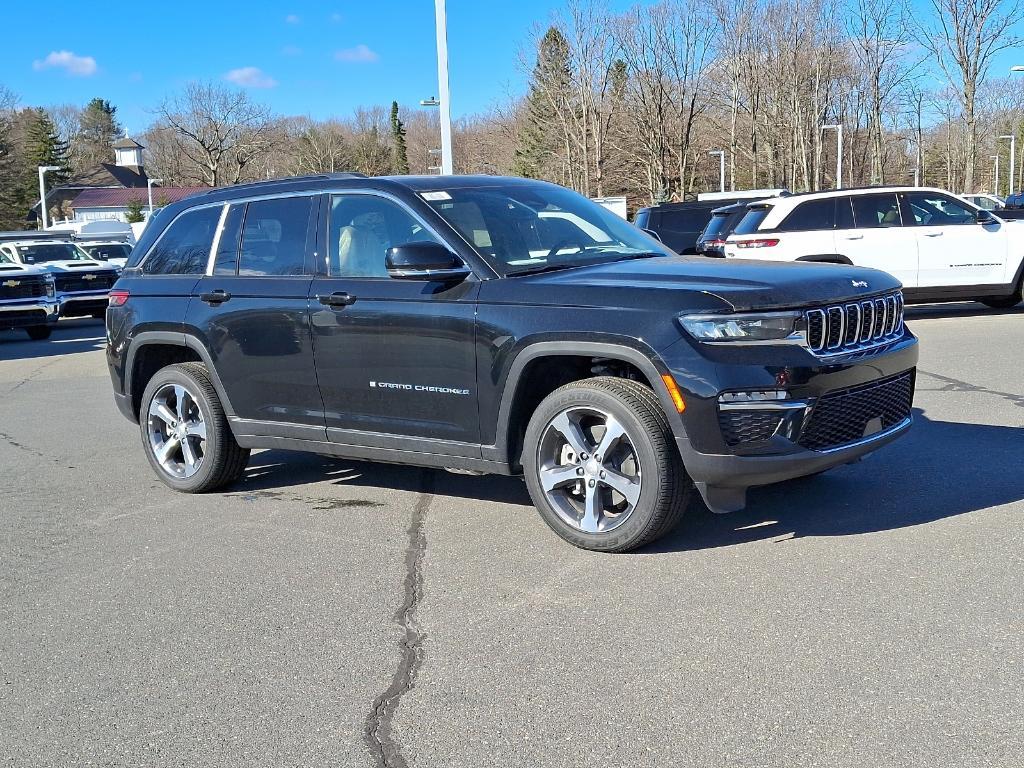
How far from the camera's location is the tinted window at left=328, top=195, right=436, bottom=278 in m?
5.59

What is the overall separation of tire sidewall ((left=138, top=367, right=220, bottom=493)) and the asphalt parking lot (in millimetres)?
138

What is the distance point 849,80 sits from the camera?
47281mm

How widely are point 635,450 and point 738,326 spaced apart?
73cm

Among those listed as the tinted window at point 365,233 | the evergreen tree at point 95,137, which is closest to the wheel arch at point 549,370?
the tinted window at point 365,233

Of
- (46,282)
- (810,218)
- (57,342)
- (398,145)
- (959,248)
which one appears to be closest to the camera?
(959,248)

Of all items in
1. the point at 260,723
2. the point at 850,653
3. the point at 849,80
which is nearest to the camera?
the point at 260,723

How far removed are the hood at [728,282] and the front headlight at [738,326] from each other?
0.05 metres

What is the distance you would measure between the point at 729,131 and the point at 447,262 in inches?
1934

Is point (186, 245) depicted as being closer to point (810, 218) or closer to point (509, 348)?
point (509, 348)

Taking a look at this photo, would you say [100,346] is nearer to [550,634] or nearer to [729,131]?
[550,634]

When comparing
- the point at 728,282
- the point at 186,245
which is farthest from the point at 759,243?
the point at 728,282

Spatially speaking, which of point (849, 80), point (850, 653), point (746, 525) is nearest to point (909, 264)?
point (746, 525)

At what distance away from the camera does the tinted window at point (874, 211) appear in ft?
48.4

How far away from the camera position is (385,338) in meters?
5.48
